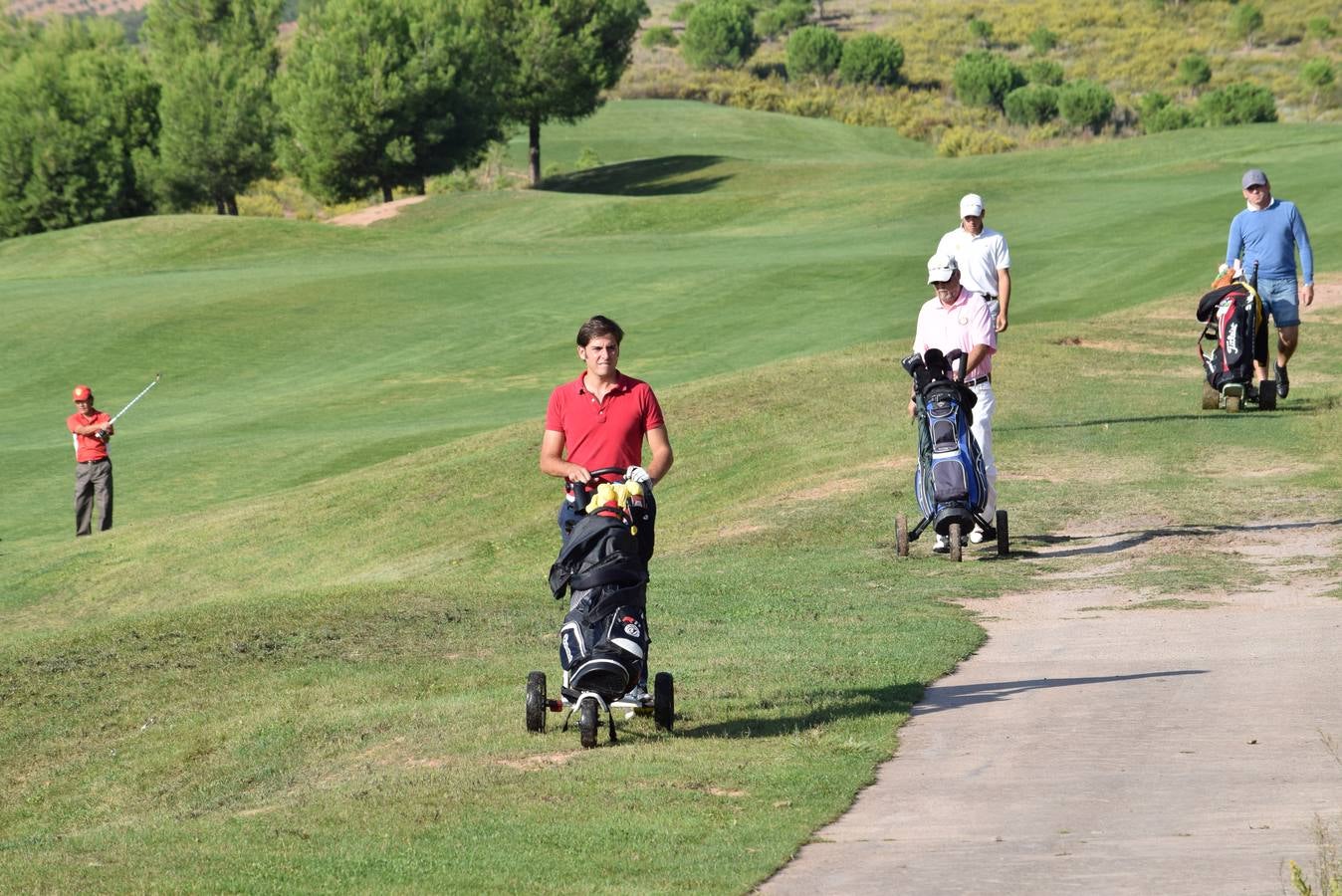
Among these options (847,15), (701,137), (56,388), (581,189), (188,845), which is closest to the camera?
(188,845)

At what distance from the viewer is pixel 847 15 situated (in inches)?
6850

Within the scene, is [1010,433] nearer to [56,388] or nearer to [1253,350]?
[1253,350]

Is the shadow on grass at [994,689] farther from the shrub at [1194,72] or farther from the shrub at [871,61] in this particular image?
the shrub at [871,61]

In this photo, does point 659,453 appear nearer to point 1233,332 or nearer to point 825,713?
point 825,713

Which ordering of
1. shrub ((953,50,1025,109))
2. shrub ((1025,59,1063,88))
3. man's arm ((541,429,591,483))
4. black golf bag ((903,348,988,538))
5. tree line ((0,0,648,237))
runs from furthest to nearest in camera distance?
shrub ((1025,59,1063,88)), shrub ((953,50,1025,109)), tree line ((0,0,648,237)), black golf bag ((903,348,988,538)), man's arm ((541,429,591,483))

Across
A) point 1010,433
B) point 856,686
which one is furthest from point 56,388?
point 856,686

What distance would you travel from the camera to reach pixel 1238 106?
349ft

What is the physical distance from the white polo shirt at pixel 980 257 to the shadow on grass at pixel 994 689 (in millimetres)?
7138

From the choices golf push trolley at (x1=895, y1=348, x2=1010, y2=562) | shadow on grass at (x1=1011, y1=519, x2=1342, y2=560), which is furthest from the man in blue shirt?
golf push trolley at (x1=895, y1=348, x2=1010, y2=562)

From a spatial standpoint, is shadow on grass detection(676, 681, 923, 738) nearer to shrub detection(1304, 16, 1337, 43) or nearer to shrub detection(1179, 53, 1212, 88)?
shrub detection(1179, 53, 1212, 88)

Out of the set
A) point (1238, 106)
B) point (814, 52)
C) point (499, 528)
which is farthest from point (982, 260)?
point (814, 52)

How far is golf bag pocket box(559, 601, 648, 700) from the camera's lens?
29.2 feet

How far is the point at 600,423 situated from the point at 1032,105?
111 meters

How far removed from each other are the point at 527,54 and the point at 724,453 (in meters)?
72.7
